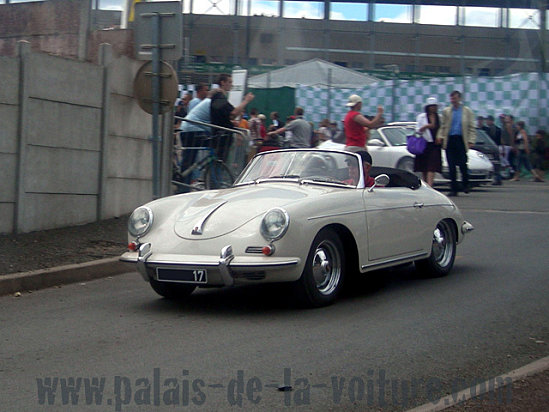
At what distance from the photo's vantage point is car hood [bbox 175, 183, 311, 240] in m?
6.59

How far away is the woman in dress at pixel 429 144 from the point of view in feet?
48.3

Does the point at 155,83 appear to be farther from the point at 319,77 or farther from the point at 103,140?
the point at 319,77

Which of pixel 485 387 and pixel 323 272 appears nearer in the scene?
pixel 485 387

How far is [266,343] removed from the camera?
5.62 metres

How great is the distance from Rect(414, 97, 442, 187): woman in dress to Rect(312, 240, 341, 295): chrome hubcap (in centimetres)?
826

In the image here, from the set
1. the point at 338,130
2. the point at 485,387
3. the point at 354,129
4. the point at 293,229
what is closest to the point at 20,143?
the point at 293,229

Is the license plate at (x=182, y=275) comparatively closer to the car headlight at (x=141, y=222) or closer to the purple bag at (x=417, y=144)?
the car headlight at (x=141, y=222)

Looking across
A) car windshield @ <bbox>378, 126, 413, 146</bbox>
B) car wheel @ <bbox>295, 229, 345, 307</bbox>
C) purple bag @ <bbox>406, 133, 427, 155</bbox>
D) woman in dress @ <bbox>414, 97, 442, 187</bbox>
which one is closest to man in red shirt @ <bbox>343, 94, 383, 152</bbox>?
purple bag @ <bbox>406, 133, 427, 155</bbox>

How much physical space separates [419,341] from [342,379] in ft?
3.66

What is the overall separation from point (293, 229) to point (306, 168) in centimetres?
146

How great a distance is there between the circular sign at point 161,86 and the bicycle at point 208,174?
2.04 meters

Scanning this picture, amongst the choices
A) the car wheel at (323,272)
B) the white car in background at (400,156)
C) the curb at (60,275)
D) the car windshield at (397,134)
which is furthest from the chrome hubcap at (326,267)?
the car windshield at (397,134)

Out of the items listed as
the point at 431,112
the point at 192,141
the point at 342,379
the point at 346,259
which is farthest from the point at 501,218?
the point at 342,379

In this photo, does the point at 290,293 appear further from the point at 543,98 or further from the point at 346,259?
the point at 543,98
